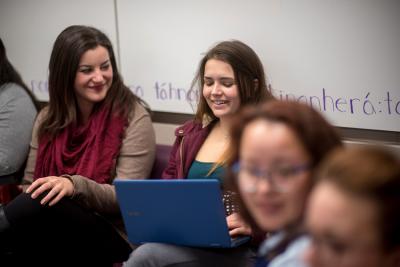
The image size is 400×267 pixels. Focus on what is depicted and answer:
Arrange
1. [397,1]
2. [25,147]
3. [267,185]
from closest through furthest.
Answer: [267,185] < [397,1] < [25,147]

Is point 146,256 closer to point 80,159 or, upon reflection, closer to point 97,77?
point 80,159

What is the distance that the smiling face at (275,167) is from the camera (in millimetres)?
1064

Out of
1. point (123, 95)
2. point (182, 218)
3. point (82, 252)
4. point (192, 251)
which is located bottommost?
point (82, 252)

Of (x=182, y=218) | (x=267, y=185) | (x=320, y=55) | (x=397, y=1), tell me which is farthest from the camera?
(x=320, y=55)

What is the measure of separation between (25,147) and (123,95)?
0.50 metres

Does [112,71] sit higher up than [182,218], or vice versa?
[112,71]

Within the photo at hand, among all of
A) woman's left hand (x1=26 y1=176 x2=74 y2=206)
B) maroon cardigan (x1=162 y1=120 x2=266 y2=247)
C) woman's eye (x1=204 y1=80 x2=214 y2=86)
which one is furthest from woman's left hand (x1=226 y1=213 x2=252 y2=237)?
woman's left hand (x1=26 y1=176 x2=74 y2=206)

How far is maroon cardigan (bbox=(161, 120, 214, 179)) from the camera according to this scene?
210 cm

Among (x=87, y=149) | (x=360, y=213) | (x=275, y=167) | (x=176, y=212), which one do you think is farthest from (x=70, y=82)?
(x=360, y=213)

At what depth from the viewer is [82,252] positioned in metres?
2.20

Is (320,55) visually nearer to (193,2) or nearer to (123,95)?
(193,2)

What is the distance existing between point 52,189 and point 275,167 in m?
1.18

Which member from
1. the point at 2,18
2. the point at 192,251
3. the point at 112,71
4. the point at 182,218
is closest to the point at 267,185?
the point at 182,218

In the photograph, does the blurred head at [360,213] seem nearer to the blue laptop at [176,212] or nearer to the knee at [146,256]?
the blue laptop at [176,212]
